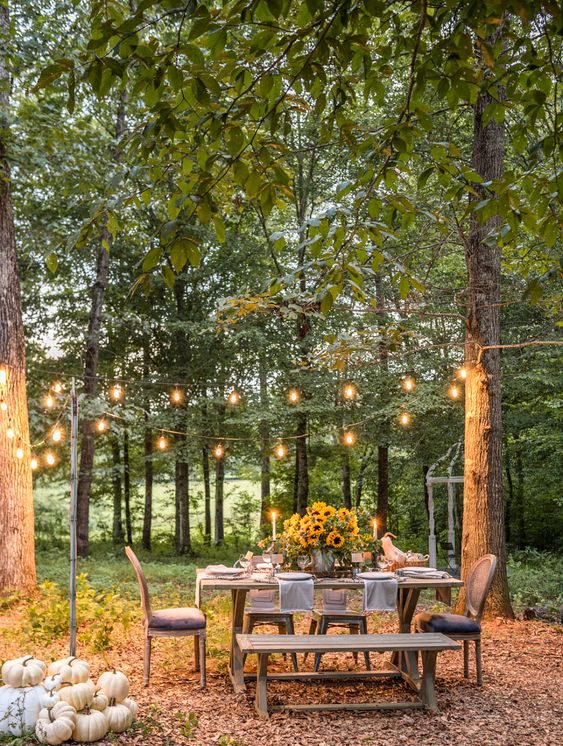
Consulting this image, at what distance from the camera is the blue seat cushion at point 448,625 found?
207 inches

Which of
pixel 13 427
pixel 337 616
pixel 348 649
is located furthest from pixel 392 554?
pixel 13 427

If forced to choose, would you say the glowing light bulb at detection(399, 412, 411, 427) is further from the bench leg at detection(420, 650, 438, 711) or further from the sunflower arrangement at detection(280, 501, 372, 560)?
the bench leg at detection(420, 650, 438, 711)

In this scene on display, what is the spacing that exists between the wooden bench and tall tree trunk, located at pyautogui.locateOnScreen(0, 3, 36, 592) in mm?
4086

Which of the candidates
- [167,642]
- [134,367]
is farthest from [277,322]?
[167,642]

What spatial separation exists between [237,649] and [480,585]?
6.47 ft

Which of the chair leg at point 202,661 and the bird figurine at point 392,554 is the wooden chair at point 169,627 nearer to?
the chair leg at point 202,661

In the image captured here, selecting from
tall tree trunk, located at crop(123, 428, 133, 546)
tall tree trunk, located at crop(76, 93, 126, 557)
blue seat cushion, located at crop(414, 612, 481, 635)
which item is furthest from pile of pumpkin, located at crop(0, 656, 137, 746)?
tall tree trunk, located at crop(123, 428, 133, 546)

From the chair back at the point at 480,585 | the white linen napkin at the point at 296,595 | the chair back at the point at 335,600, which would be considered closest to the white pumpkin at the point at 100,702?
the white linen napkin at the point at 296,595

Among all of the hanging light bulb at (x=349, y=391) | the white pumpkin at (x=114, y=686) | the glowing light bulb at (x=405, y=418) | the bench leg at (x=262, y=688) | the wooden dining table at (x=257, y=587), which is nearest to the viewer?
the white pumpkin at (x=114, y=686)

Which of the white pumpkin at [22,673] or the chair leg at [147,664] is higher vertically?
the white pumpkin at [22,673]

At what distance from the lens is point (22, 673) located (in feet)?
13.2

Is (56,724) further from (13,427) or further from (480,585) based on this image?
(13,427)

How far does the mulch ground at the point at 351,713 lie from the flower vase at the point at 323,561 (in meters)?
0.84

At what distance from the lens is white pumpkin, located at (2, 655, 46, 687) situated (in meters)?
4.01
